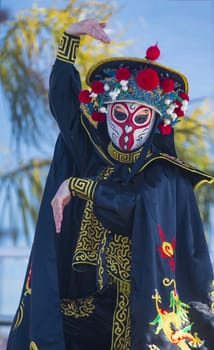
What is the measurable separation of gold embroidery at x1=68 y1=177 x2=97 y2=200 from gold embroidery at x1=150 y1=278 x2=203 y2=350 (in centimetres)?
39

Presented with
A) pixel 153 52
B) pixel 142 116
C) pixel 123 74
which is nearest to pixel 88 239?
pixel 142 116

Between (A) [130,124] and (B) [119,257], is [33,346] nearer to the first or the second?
(B) [119,257]

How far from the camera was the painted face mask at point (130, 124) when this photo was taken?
3.09 metres

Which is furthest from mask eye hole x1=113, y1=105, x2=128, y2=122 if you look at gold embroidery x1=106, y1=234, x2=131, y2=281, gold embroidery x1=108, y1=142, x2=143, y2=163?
gold embroidery x1=106, y1=234, x2=131, y2=281

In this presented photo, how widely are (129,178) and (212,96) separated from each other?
154 centimetres

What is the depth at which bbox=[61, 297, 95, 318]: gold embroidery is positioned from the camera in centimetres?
314

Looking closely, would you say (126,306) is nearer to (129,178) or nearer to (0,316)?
(129,178)

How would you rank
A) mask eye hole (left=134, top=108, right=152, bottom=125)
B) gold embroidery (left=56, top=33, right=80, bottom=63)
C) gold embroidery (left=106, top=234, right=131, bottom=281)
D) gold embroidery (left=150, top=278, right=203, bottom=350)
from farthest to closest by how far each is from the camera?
gold embroidery (left=56, top=33, right=80, bottom=63) → mask eye hole (left=134, top=108, right=152, bottom=125) → gold embroidery (left=106, top=234, right=131, bottom=281) → gold embroidery (left=150, top=278, right=203, bottom=350)

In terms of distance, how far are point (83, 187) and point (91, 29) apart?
590 millimetres

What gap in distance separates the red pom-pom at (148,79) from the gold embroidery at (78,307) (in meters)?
0.81

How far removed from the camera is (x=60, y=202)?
2.94m

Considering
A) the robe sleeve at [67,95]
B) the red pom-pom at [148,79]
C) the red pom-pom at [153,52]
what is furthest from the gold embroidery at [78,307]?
the red pom-pom at [153,52]

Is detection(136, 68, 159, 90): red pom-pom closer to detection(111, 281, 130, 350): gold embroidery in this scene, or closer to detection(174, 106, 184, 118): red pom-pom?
detection(174, 106, 184, 118): red pom-pom

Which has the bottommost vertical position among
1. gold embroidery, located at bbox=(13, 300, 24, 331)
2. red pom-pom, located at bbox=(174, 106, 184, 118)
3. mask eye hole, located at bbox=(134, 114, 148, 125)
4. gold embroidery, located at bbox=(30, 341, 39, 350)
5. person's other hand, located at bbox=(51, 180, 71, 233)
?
gold embroidery, located at bbox=(30, 341, 39, 350)
